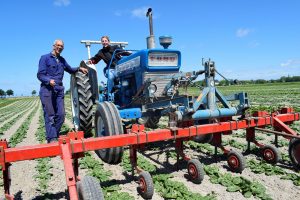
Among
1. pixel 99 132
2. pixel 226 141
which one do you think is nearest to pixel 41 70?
pixel 99 132

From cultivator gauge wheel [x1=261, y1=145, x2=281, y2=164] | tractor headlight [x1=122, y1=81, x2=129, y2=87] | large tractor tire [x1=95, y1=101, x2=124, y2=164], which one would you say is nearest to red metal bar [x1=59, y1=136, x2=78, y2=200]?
large tractor tire [x1=95, y1=101, x2=124, y2=164]

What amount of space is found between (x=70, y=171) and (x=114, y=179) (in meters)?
1.50

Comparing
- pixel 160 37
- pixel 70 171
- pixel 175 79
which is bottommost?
pixel 70 171

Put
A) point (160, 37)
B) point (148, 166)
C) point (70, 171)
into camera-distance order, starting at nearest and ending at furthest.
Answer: point (70, 171), point (148, 166), point (160, 37)

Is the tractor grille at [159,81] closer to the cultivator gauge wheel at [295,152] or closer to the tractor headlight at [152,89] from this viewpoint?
the tractor headlight at [152,89]

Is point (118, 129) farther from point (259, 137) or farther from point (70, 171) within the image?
point (259, 137)

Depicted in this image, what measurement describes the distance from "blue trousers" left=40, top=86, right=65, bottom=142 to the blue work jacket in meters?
0.14

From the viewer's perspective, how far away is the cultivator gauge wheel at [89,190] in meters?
3.09

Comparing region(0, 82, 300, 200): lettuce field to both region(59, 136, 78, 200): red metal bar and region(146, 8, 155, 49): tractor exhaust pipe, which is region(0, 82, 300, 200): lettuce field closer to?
region(59, 136, 78, 200): red metal bar

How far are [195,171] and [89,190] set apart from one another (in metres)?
1.67

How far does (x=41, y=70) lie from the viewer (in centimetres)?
545

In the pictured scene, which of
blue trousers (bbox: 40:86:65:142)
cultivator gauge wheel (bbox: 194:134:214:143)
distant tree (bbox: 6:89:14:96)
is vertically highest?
distant tree (bbox: 6:89:14:96)

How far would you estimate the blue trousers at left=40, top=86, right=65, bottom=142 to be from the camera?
17.5ft

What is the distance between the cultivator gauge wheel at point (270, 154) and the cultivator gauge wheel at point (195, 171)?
56.7 inches
